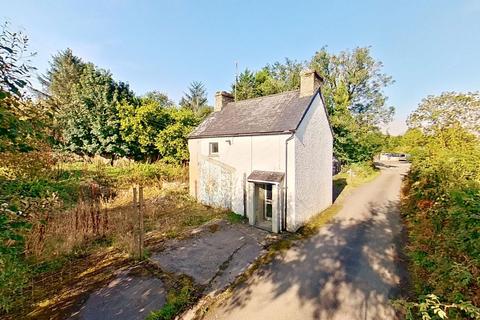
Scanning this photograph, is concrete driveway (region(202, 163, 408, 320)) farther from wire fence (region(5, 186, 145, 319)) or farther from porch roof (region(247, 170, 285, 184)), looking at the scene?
wire fence (region(5, 186, 145, 319))

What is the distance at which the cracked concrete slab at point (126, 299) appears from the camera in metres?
6.06

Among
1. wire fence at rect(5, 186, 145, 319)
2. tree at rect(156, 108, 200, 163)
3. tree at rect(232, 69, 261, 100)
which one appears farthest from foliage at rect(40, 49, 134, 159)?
tree at rect(232, 69, 261, 100)

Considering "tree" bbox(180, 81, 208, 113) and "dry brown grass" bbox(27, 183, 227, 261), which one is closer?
"dry brown grass" bbox(27, 183, 227, 261)

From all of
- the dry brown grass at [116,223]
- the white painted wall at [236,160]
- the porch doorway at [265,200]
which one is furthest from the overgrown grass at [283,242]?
the dry brown grass at [116,223]

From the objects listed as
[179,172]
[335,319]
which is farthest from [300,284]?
[179,172]

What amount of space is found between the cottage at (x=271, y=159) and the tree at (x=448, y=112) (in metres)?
5.86

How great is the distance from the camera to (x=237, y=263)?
8.91 meters

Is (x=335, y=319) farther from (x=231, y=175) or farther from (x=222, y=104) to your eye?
(x=222, y=104)

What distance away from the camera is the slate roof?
12.4 metres

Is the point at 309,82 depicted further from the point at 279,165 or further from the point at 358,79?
the point at 358,79

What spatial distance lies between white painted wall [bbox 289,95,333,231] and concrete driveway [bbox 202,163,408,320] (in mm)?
1679

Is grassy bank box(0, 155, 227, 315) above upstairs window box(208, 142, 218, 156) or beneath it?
beneath

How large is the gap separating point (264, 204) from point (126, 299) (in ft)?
27.0

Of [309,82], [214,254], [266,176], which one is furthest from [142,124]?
[214,254]
